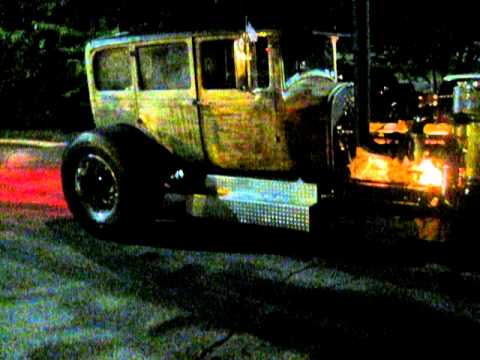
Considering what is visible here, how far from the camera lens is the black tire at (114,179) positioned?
6543 mm

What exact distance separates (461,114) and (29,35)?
14.7 m

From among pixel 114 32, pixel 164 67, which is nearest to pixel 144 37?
pixel 164 67

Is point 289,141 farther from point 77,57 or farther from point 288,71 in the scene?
point 77,57

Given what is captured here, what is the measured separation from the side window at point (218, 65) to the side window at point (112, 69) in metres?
1.04

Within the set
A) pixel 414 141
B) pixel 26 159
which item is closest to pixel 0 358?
pixel 414 141

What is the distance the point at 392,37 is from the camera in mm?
15609

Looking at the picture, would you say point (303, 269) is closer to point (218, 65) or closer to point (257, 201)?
point (257, 201)

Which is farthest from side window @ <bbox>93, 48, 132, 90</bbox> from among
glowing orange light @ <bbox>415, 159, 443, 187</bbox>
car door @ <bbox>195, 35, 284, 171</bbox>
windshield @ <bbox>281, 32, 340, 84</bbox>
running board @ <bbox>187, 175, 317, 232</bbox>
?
glowing orange light @ <bbox>415, 159, 443, 187</bbox>

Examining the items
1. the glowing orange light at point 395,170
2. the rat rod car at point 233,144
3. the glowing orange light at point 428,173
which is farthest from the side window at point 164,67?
the glowing orange light at point 428,173

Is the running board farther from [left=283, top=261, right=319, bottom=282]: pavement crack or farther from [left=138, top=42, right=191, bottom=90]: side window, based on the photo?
[left=138, top=42, right=191, bottom=90]: side window

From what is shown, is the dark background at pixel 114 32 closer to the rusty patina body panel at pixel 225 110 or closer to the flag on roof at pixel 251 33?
the rusty patina body panel at pixel 225 110

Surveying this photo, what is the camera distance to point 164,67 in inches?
264

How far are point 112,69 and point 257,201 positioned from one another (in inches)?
93.8

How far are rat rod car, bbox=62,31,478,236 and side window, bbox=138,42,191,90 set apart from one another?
12 mm
